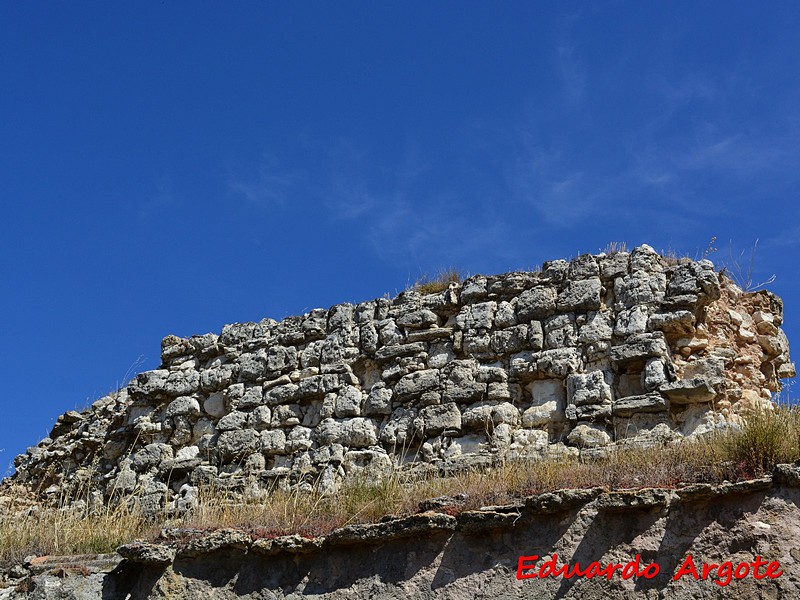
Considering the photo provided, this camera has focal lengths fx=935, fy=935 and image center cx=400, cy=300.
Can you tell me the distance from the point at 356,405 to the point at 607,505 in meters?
4.31

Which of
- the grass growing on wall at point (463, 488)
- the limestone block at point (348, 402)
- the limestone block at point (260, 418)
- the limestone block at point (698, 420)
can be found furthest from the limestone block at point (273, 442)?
the limestone block at point (698, 420)

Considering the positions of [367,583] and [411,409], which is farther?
[411,409]

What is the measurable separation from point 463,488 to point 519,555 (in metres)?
1.07

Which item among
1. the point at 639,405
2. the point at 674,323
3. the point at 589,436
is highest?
the point at 674,323

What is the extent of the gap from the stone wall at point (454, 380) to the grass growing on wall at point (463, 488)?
69cm

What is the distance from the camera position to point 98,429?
453 inches

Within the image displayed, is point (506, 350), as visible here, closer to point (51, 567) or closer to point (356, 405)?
point (356, 405)

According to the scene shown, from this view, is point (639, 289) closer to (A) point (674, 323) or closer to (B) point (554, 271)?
(A) point (674, 323)

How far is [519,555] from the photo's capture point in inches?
226

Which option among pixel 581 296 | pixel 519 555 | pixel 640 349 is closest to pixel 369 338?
pixel 581 296

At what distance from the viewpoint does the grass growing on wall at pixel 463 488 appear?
582cm

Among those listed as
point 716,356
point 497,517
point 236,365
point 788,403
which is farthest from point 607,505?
point 236,365

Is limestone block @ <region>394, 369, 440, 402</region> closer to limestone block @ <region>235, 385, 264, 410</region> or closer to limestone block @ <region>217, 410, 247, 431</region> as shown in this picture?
limestone block @ <region>235, 385, 264, 410</region>

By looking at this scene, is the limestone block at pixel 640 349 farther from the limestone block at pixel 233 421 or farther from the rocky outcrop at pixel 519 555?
the limestone block at pixel 233 421
